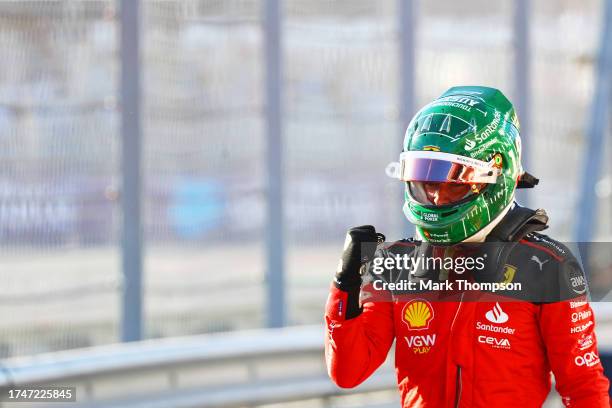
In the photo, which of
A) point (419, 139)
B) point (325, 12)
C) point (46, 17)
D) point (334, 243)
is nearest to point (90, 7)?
point (46, 17)

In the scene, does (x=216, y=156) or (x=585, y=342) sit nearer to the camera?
(x=585, y=342)

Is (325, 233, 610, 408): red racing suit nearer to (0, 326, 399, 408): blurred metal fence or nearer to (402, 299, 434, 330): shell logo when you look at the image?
(402, 299, 434, 330): shell logo

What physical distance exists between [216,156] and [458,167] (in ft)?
10.3

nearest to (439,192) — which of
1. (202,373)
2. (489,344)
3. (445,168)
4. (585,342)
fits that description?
(445,168)

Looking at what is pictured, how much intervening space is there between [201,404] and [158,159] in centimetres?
134

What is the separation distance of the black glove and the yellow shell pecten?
0.59ft

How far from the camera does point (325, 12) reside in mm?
6453

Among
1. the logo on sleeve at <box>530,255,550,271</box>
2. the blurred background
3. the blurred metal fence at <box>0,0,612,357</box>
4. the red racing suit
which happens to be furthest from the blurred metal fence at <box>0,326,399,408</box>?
the logo on sleeve at <box>530,255,550,271</box>

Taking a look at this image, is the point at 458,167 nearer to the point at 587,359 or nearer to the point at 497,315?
the point at 497,315

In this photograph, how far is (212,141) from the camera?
19.8 ft

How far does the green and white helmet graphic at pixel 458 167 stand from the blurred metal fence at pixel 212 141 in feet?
9.07

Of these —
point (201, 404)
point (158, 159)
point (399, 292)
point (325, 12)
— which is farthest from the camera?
point (325, 12)

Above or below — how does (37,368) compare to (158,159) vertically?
below

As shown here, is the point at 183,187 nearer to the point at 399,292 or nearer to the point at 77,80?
the point at 77,80
